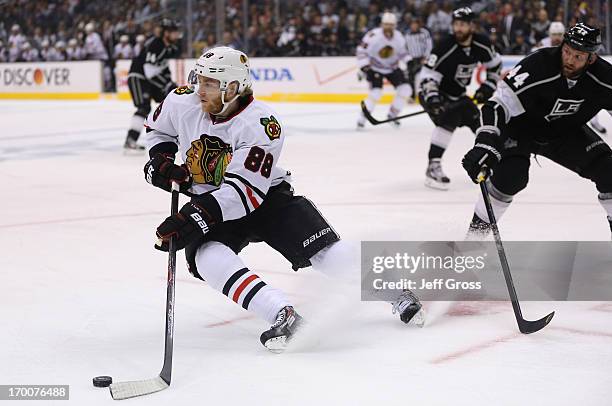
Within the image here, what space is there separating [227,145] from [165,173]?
0.69 feet

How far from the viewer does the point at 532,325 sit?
3.07 metres

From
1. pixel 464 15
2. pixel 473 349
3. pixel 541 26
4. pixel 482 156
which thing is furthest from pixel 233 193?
pixel 541 26

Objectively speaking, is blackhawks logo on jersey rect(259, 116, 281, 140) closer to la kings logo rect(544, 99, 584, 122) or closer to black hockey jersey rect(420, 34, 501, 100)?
la kings logo rect(544, 99, 584, 122)

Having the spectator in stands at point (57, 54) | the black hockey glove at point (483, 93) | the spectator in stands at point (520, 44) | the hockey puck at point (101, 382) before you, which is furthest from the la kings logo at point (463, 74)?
the spectator in stands at point (57, 54)

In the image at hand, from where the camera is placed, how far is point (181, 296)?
144 inches

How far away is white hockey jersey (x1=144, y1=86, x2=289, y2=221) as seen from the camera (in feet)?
9.32

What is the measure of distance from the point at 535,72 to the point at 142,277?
178 centimetres

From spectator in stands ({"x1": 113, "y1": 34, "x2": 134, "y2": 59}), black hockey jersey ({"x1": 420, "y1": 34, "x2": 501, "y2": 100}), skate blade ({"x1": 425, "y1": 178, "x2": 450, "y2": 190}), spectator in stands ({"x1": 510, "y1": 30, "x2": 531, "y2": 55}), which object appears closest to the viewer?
skate blade ({"x1": 425, "y1": 178, "x2": 450, "y2": 190})

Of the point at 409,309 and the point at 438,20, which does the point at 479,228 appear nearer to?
the point at 409,309

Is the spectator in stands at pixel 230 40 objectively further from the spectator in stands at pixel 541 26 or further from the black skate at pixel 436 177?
the black skate at pixel 436 177

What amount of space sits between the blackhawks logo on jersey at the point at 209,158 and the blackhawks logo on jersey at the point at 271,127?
157 millimetres

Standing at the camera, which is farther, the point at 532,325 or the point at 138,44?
the point at 138,44

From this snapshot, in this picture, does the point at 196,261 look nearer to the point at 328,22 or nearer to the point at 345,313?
the point at 345,313

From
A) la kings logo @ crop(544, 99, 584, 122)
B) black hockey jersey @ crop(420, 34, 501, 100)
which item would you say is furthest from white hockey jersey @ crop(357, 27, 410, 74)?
la kings logo @ crop(544, 99, 584, 122)
